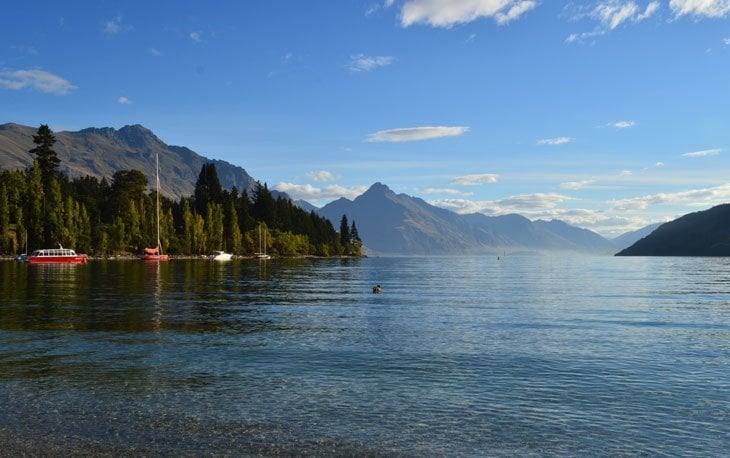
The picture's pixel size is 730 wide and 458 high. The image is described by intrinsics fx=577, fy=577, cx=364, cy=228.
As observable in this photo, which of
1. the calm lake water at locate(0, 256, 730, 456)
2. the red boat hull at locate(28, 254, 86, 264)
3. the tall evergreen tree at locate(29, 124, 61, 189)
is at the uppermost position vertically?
the tall evergreen tree at locate(29, 124, 61, 189)

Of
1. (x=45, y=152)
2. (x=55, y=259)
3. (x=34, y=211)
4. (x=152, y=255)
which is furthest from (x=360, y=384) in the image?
(x=45, y=152)

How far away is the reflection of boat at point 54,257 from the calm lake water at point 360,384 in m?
114

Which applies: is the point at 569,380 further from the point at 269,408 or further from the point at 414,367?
the point at 269,408

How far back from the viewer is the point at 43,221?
6344 inches

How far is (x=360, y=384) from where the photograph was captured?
20.0m

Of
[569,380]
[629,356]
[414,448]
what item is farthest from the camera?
[629,356]

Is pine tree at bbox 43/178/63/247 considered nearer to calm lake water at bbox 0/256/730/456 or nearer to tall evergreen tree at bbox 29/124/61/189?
tall evergreen tree at bbox 29/124/61/189

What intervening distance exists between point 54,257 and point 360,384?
144762mm

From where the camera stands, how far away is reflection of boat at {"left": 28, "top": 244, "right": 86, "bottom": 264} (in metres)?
140

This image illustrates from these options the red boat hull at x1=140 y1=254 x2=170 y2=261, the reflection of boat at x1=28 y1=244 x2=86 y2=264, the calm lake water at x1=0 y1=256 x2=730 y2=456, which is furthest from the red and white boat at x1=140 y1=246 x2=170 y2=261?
the calm lake water at x1=0 y1=256 x2=730 y2=456

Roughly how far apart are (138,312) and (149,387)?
23.7 meters

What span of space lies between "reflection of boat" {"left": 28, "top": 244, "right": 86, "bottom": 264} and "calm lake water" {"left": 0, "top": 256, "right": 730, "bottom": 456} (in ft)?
375

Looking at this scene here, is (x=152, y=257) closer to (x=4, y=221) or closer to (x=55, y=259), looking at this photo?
(x=55, y=259)

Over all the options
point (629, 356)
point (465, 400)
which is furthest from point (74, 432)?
point (629, 356)
